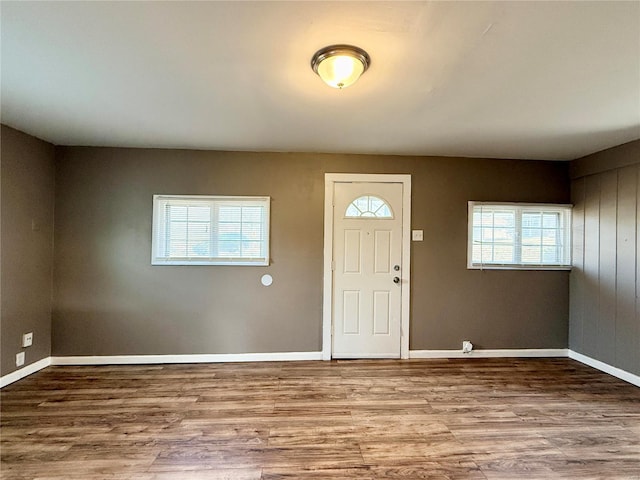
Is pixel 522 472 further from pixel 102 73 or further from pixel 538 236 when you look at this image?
pixel 102 73

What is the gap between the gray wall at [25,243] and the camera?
2.92 m

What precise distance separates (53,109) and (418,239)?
358cm

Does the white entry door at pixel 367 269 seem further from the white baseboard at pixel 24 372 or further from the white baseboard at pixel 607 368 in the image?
the white baseboard at pixel 24 372

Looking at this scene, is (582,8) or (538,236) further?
(538,236)

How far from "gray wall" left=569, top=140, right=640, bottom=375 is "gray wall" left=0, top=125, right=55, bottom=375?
5787mm

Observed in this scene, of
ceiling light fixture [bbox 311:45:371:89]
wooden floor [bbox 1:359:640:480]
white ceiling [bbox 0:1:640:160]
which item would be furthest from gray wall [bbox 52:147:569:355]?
ceiling light fixture [bbox 311:45:371:89]

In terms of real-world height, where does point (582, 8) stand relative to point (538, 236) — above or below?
above

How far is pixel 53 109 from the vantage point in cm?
254

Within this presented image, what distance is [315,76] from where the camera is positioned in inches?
77.9

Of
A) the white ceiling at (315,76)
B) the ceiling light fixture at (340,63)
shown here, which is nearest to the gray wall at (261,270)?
the white ceiling at (315,76)

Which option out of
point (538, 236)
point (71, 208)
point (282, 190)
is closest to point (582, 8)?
point (282, 190)

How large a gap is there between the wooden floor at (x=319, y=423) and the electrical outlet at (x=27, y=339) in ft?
1.04

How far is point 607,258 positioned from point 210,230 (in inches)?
167

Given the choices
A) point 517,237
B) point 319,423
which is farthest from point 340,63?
point 517,237
